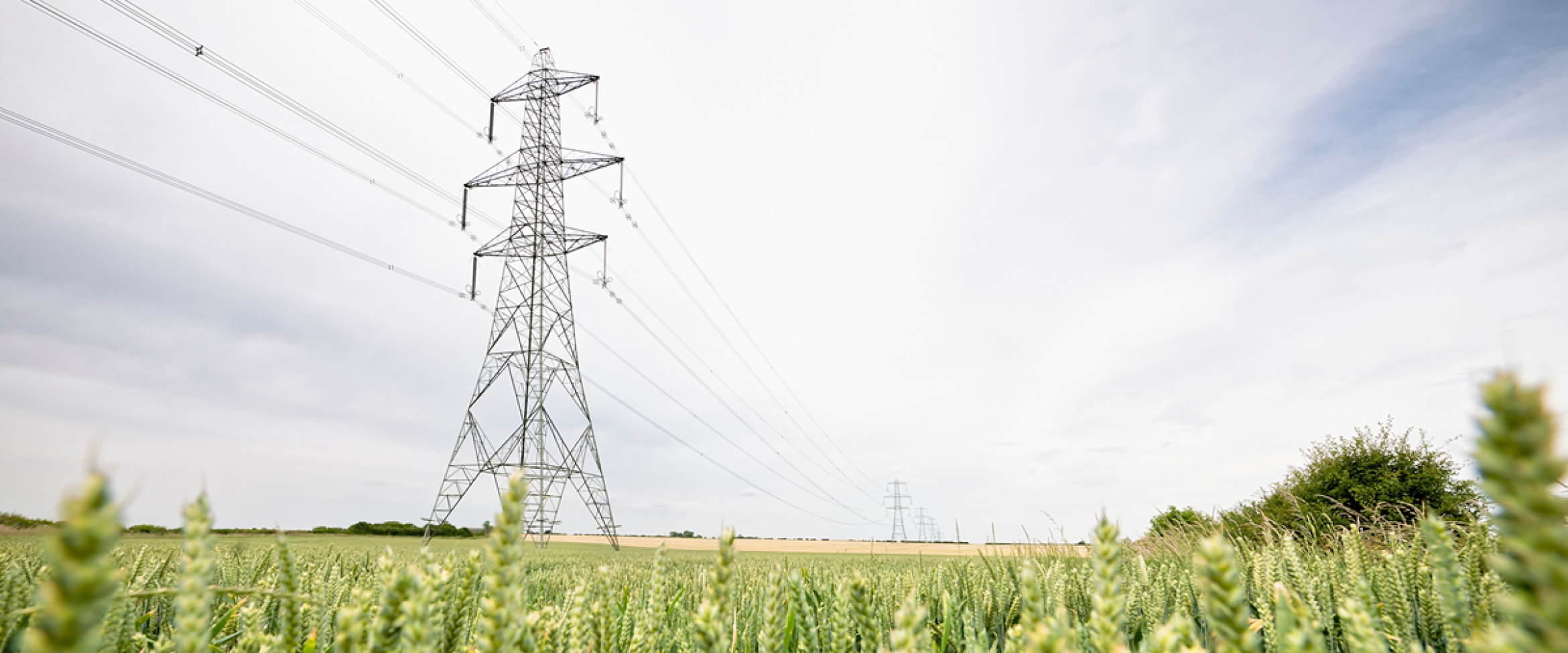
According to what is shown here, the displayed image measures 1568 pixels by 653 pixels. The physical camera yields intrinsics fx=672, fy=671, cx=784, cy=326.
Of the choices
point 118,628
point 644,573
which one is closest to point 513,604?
point 118,628

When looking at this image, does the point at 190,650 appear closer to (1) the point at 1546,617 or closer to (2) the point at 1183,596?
(1) the point at 1546,617

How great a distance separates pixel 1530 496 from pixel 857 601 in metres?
0.91

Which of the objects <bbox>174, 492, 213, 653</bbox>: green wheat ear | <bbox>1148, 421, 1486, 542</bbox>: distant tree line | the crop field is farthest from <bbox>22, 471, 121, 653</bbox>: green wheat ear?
<bbox>1148, 421, 1486, 542</bbox>: distant tree line

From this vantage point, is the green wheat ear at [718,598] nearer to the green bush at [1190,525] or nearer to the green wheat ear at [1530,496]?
the green wheat ear at [1530,496]

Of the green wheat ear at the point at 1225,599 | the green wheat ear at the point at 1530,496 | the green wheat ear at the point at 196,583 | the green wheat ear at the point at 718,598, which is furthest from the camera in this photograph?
the green wheat ear at the point at 718,598

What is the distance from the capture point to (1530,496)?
38 cm

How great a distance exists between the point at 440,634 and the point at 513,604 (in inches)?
24.7

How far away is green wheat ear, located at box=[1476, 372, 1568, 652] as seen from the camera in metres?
0.38

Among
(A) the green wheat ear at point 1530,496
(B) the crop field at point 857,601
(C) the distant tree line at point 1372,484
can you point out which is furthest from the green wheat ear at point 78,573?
(C) the distant tree line at point 1372,484

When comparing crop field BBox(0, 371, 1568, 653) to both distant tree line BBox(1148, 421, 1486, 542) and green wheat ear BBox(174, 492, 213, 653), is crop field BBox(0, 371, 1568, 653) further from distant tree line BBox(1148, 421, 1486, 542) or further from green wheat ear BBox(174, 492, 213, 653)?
distant tree line BBox(1148, 421, 1486, 542)

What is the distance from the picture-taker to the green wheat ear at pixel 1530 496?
0.38 m

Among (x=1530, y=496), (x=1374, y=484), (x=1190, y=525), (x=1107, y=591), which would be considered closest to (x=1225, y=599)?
(x=1107, y=591)

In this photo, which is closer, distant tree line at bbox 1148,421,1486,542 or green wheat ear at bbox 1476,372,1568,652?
green wheat ear at bbox 1476,372,1568,652

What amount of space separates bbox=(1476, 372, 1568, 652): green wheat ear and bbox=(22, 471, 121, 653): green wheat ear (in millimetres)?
839
